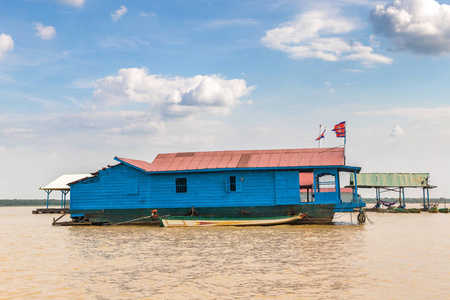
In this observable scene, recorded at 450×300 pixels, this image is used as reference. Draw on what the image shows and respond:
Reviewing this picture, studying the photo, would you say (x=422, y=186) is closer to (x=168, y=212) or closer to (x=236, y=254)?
(x=168, y=212)

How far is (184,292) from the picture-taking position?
1052cm

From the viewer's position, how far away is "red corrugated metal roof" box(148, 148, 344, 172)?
95.8 feet

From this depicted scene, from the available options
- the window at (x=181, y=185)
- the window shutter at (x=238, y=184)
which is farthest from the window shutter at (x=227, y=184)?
the window at (x=181, y=185)

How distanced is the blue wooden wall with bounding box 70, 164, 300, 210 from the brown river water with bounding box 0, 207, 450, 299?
7.37 m

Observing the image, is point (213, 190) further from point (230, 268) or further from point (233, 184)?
point (230, 268)

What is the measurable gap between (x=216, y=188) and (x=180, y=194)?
262cm

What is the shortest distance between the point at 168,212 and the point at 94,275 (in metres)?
17.6

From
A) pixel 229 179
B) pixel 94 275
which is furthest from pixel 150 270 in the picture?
pixel 229 179

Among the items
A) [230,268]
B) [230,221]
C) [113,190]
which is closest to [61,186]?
[113,190]

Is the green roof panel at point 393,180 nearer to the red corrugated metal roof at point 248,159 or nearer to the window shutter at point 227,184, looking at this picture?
the red corrugated metal roof at point 248,159

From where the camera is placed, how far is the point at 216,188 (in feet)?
98.1

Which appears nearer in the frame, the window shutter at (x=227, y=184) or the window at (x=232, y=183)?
the window shutter at (x=227, y=184)

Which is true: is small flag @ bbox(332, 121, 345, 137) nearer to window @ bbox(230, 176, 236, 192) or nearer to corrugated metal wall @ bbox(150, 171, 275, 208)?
corrugated metal wall @ bbox(150, 171, 275, 208)

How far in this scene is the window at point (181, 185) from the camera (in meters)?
30.5
